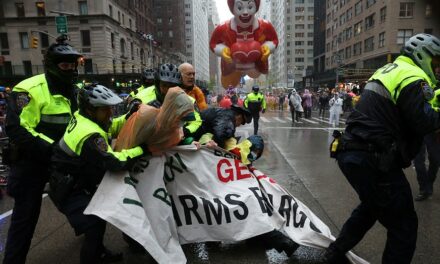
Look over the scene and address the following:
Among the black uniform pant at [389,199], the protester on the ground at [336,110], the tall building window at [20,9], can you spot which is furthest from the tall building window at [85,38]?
the black uniform pant at [389,199]

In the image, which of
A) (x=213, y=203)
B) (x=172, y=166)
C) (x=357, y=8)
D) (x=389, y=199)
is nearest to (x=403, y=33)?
(x=357, y=8)

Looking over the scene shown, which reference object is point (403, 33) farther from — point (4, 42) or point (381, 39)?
point (4, 42)

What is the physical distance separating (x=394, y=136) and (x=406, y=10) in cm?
4489

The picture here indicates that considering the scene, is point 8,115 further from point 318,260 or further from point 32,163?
point 318,260

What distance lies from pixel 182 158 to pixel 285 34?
120 m

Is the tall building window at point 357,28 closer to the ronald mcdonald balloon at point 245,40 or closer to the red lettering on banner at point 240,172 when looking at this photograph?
the ronald mcdonald balloon at point 245,40

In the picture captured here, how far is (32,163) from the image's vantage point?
119 inches

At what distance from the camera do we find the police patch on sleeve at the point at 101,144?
2686 millimetres

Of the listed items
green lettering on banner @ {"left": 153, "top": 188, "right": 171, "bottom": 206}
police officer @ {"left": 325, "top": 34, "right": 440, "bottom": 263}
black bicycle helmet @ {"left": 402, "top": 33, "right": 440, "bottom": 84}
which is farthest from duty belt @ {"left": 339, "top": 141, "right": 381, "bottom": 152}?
green lettering on banner @ {"left": 153, "top": 188, "right": 171, "bottom": 206}

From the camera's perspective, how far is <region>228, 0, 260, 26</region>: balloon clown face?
26.0 feet

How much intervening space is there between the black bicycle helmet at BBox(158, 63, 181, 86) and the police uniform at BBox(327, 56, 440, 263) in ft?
6.42

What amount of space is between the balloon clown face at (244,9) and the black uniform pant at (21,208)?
620 centimetres

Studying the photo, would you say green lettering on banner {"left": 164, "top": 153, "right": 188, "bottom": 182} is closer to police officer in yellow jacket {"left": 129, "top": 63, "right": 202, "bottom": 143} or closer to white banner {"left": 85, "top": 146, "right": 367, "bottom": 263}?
white banner {"left": 85, "top": 146, "right": 367, "bottom": 263}

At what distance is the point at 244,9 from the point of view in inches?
314
